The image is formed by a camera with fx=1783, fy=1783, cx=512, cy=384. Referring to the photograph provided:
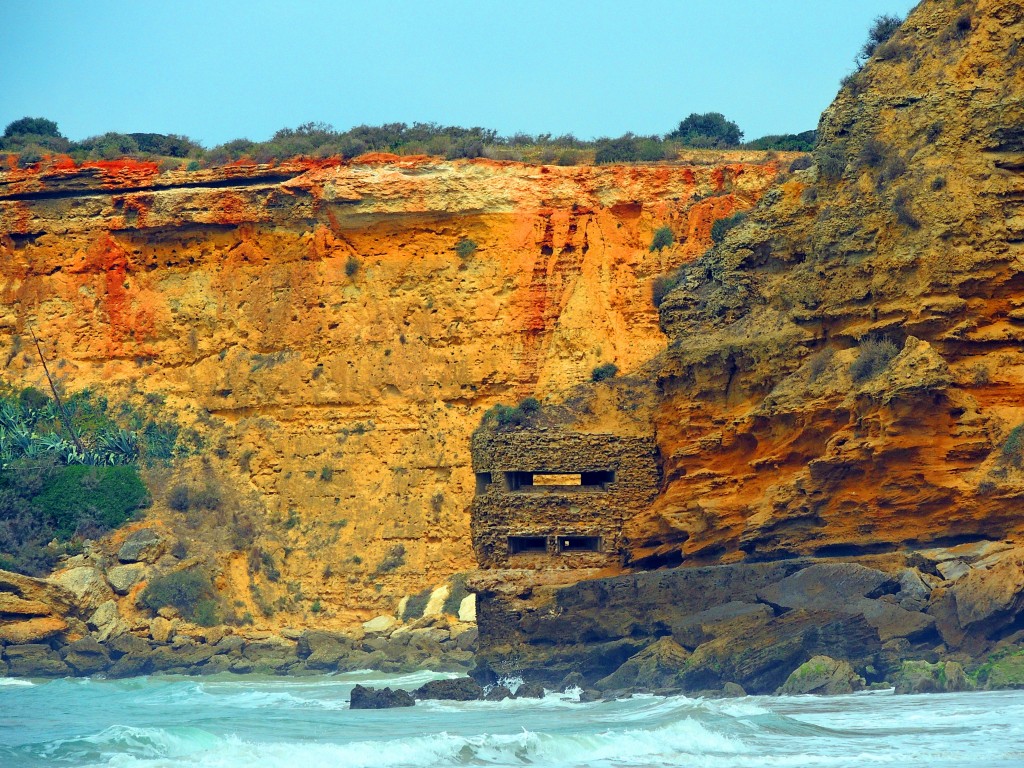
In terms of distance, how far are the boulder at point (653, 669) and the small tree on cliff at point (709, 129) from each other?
32.7 metres

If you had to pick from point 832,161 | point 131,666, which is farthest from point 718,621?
point 131,666

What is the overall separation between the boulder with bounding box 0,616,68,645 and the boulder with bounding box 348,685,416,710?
1354cm

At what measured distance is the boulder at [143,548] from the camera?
43688 mm

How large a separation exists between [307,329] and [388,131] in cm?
881

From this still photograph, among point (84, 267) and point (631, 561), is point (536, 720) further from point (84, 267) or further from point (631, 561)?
point (84, 267)

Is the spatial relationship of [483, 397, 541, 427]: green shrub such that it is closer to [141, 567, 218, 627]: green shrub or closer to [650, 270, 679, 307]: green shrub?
[650, 270, 679, 307]: green shrub

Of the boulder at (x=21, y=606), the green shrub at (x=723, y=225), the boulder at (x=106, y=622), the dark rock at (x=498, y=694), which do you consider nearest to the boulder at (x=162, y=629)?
the boulder at (x=106, y=622)

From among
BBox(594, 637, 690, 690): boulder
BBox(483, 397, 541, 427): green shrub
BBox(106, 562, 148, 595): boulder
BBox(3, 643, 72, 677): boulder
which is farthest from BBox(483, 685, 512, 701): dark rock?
BBox(106, 562, 148, 595): boulder

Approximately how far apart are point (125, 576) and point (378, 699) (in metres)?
15.6

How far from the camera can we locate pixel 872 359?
26.7 meters

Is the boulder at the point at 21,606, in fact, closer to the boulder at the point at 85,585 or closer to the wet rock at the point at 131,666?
the boulder at the point at 85,585

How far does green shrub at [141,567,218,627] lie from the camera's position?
4241cm

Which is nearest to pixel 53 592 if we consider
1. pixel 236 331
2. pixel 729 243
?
pixel 236 331

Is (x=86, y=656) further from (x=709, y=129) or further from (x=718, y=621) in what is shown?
(x=709, y=129)
